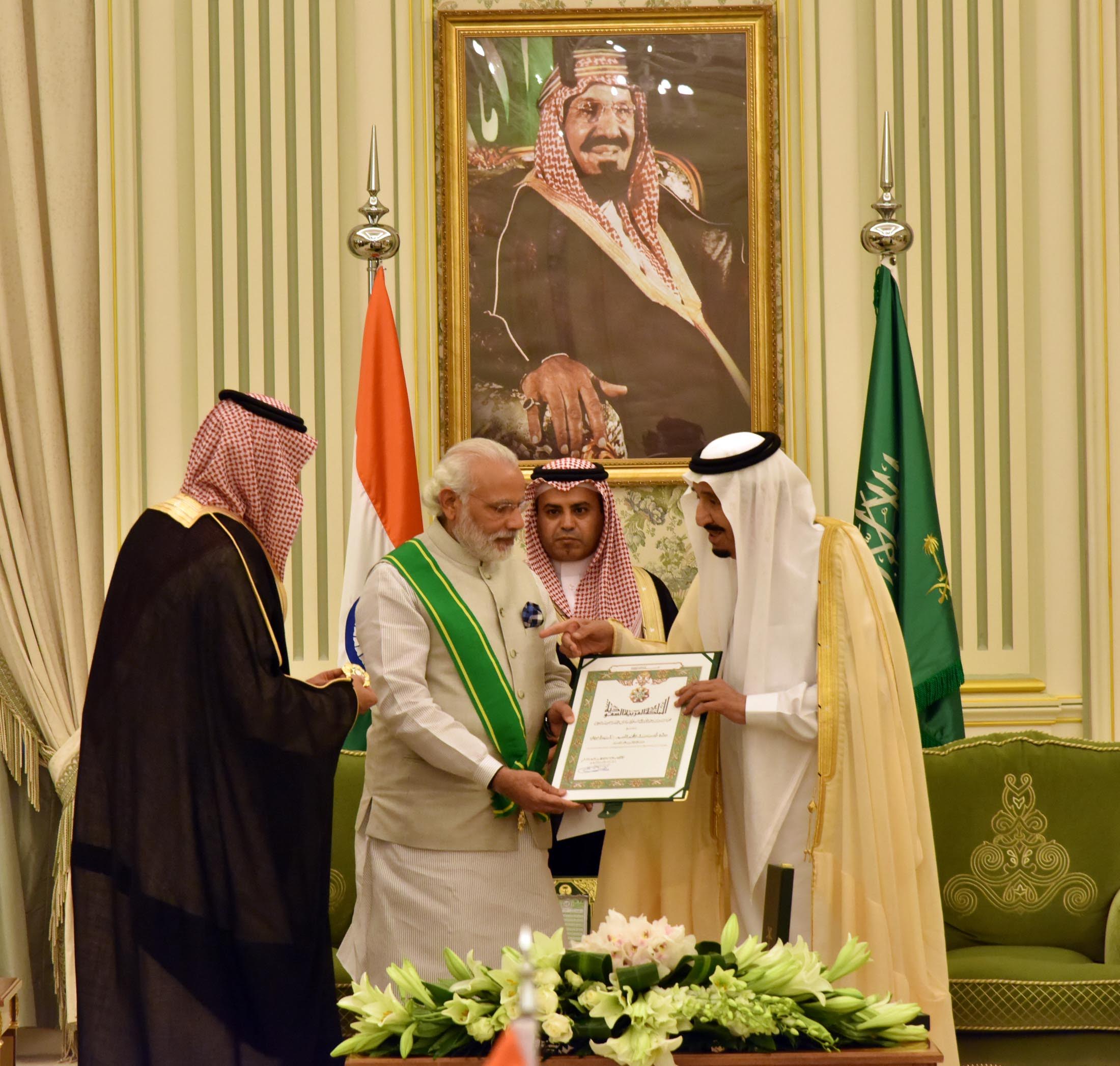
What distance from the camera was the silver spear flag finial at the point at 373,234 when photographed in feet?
16.1

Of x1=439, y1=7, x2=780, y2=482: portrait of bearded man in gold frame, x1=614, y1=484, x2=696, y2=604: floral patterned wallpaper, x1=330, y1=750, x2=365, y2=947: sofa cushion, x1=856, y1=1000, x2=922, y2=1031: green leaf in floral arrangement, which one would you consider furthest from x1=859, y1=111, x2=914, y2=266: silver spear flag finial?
x1=856, y1=1000, x2=922, y2=1031: green leaf in floral arrangement

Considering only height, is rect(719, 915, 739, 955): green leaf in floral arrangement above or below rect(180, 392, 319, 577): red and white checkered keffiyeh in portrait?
below

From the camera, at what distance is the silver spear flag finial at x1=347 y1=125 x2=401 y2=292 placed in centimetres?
489

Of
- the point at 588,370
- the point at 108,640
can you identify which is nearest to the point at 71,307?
the point at 588,370

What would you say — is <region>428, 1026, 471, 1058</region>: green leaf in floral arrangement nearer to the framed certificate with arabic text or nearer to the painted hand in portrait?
the framed certificate with arabic text

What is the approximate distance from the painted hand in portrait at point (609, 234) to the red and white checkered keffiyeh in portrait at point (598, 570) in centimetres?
104

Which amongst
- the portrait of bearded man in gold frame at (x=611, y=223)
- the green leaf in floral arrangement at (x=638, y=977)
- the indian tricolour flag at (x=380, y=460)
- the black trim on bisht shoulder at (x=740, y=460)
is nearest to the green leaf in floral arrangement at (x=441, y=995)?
the green leaf in floral arrangement at (x=638, y=977)

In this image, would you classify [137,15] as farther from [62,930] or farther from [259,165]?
[62,930]

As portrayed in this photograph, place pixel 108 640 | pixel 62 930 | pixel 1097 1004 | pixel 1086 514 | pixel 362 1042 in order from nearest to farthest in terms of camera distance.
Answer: pixel 362 1042 → pixel 108 640 → pixel 1097 1004 → pixel 62 930 → pixel 1086 514

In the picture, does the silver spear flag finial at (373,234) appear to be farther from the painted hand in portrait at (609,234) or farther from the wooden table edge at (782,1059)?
the wooden table edge at (782,1059)

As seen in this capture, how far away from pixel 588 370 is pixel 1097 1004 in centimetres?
284

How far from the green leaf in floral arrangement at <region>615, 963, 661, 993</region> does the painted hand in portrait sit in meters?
3.51

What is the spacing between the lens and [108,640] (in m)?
3.00

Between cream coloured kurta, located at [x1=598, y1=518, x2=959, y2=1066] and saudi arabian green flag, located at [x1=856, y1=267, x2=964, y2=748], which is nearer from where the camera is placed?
cream coloured kurta, located at [x1=598, y1=518, x2=959, y2=1066]
